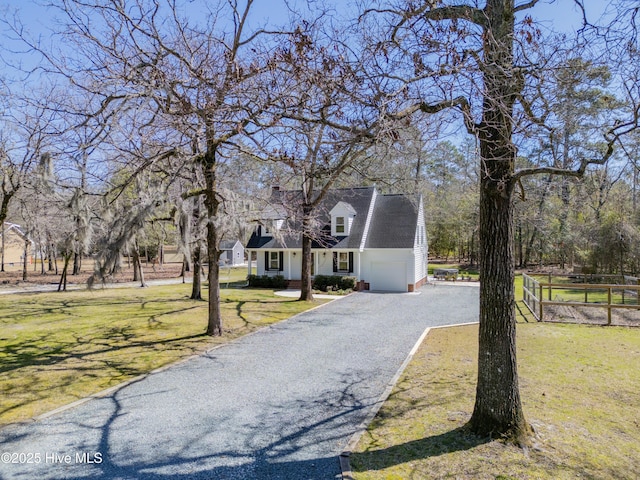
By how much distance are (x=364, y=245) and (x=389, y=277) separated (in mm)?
2231

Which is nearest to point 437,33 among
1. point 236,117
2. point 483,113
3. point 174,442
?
point 483,113

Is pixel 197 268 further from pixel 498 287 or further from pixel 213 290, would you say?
pixel 498 287

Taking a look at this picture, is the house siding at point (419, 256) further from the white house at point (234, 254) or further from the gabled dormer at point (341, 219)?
the white house at point (234, 254)

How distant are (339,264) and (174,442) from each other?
17747 millimetres

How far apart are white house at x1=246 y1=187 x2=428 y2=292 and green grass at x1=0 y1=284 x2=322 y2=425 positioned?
4.97 m

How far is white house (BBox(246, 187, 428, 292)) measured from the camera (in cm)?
2125

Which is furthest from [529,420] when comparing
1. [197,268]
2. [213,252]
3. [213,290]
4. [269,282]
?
[269,282]

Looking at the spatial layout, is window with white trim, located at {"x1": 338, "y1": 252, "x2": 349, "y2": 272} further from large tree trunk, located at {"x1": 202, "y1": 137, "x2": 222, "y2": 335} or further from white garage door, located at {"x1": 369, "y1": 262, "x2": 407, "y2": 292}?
large tree trunk, located at {"x1": 202, "y1": 137, "x2": 222, "y2": 335}

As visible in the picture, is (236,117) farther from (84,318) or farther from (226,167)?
(84,318)

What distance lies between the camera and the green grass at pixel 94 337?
6617mm

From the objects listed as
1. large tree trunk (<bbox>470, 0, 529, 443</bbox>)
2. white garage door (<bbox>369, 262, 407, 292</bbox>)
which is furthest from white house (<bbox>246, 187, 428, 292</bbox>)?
large tree trunk (<bbox>470, 0, 529, 443</bbox>)

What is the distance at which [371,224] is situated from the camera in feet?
76.0

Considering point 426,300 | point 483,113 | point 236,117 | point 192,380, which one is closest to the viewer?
point 483,113

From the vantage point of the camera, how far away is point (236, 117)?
6059 mm
